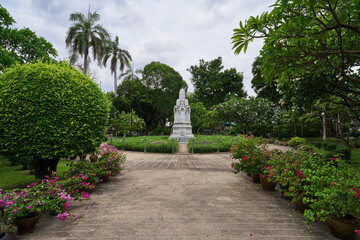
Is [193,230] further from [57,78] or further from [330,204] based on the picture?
[57,78]

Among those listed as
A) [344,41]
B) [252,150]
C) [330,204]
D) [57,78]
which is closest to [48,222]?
[57,78]

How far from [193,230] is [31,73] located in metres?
5.49

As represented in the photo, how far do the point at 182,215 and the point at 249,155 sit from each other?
335 cm

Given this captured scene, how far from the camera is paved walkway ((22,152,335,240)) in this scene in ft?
10.0

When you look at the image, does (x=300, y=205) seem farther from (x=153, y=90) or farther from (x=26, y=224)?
(x=153, y=90)

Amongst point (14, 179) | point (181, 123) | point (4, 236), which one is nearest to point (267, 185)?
point (4, 236)

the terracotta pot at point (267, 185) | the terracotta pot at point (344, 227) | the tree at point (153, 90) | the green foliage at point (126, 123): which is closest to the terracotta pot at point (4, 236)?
the terracotta pot at point (344, 227)

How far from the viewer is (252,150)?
242 inches

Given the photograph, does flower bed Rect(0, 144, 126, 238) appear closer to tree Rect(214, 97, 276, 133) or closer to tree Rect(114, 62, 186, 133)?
tree Rect(214, 97, 276, 133)

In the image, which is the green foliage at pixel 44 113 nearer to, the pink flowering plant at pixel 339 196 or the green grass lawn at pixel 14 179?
the green grass lawn at pixel 14 179

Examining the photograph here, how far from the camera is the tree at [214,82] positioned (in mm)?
37719

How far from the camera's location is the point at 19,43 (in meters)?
8.20

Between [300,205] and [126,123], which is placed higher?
[126,123]

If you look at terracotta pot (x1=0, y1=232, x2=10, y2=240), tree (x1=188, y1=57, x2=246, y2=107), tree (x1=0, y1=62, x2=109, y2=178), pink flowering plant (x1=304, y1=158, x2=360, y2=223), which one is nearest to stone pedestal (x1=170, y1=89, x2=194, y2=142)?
tree (x1=0, y1=62, x2=109, y2=178)
